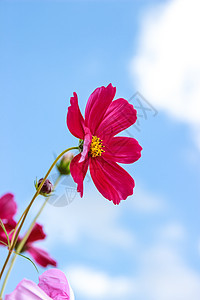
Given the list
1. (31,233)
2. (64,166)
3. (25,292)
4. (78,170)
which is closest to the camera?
(25,292)

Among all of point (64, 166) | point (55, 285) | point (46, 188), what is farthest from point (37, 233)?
point (55, 285)

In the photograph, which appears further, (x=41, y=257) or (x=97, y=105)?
(x=41, y=257)

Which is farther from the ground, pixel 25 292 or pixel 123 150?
pixel 123 150

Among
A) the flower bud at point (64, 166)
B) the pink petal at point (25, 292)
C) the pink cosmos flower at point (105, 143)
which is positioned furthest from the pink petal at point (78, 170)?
the flower bud at point (64, 166)

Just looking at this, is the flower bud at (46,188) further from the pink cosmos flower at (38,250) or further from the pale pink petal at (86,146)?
the pink cosmos flower at (38,250)

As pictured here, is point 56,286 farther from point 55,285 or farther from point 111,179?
point 111,179

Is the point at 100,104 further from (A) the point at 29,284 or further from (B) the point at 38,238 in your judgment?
(B) the point at 38,238

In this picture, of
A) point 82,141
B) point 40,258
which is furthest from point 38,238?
point 82,141
